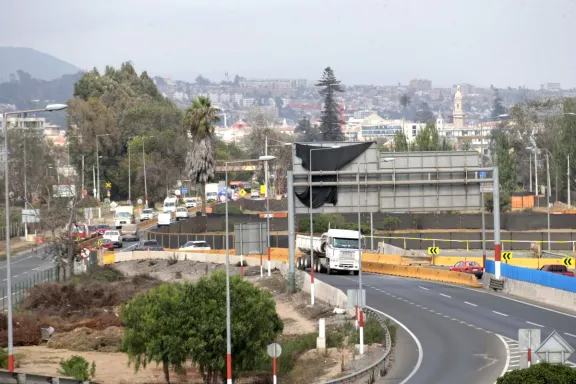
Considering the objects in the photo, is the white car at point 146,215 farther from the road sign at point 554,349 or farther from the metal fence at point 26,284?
the road sign at point 554,349

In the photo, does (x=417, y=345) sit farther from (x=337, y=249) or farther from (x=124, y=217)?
(x=124, y=217)

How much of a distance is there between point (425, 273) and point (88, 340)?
26781 mm

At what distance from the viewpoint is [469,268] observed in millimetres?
70562

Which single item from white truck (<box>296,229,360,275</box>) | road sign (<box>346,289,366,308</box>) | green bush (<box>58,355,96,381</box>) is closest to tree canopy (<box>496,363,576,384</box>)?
road sign (<box>346,289,366,308</box>)

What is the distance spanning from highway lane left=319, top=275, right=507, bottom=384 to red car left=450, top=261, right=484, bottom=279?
15.3 m

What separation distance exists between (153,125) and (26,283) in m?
99.3

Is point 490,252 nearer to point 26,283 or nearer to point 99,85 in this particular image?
point 26,283

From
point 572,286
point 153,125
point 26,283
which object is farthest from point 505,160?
point 572,286

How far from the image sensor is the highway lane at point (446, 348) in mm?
34938

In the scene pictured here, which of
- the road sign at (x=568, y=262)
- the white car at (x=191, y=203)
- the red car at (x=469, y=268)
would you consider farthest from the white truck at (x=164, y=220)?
the road sign at (x=568, y=262)

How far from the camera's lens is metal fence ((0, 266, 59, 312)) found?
62.0 m

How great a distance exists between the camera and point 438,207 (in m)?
56.9

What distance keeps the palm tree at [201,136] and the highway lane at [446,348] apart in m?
50.3

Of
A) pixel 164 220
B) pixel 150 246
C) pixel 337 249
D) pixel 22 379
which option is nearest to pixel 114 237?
pixel 150 246
